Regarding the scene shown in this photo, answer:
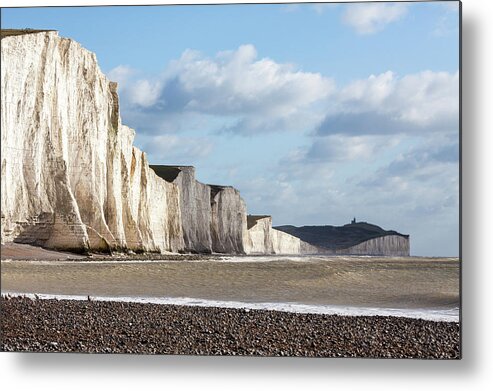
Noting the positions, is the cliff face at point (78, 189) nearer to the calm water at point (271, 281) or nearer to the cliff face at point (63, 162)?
the cliff face at point (63, 162)

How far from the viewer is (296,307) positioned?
21.4 feet

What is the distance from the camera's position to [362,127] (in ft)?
20.8

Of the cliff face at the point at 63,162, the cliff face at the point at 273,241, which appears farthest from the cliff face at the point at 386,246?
the cliff face at the point at 63,162

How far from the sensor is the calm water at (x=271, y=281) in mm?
6172

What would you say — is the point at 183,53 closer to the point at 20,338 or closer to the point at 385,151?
the point at 385,151

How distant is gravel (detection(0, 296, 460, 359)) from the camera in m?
6.09

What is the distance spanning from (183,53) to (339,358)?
9.27 ft

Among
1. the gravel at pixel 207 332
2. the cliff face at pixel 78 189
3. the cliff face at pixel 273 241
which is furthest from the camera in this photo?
the cliff face at pixel 78 189

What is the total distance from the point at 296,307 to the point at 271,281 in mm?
404

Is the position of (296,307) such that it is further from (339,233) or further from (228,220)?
(228,220)

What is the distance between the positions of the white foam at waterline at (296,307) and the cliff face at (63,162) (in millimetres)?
934

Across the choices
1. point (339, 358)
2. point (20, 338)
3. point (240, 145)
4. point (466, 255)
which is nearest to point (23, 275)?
point (20, 338)

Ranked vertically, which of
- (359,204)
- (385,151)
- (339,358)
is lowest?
(339,358)

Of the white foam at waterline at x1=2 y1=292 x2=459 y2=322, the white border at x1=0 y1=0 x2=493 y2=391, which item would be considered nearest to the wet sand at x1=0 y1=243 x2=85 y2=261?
the white foam at waterline at x1=2 y1=292 x2=459 y2=322
